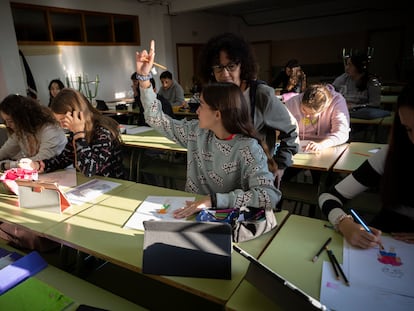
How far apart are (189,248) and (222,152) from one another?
610 mm

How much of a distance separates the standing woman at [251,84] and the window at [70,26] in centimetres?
538

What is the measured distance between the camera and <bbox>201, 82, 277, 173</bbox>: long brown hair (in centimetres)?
141

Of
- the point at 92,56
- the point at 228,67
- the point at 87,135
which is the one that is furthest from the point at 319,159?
the point at 92,56

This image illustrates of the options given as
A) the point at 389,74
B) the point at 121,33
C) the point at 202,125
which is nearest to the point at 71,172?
the point at 202,125

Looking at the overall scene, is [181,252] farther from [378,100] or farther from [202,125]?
[378,100]

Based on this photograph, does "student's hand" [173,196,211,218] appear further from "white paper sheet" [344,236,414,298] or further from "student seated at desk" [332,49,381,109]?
"student seated at desk" [332,49,381,109]

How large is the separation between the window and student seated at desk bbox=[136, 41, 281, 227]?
17.9 ft

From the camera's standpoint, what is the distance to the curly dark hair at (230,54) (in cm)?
165

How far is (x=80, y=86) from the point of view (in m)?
6.31

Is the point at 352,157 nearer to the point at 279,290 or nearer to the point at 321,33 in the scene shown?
the point at 279,290

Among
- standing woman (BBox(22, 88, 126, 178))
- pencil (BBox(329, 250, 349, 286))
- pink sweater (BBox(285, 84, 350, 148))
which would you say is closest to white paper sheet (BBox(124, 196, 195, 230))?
standing woman (BBox(22, 88, 126, 178))

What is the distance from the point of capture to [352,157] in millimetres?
2244

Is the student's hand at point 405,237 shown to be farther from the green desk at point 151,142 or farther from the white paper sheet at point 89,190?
the green desk at point 151,142

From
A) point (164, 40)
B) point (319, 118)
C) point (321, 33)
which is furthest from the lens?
point (321, 33)
